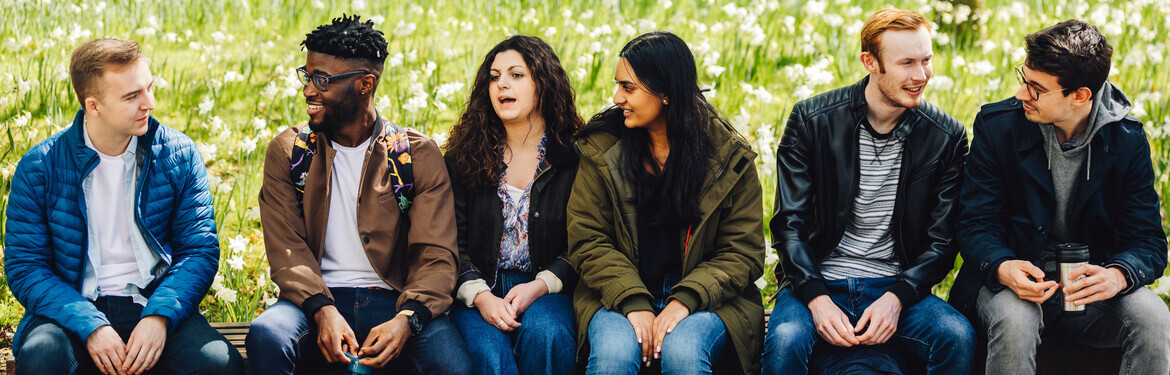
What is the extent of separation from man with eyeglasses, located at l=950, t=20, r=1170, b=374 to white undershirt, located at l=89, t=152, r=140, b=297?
2.69 m

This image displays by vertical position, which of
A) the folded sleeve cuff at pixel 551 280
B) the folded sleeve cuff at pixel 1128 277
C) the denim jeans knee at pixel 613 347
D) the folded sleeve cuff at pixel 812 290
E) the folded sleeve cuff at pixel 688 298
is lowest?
the denim jeans knee at pixel 613 347

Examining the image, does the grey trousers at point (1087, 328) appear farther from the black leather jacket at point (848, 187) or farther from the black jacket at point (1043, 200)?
the black leather jacket at point (848, 187)

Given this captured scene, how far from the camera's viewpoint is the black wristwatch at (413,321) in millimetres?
2902

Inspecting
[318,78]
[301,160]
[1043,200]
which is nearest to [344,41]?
[318,78]

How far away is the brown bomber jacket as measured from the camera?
3047mm

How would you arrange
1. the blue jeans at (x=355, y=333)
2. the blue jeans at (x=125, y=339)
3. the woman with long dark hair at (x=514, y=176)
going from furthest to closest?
the woman with long dark hair at (x=514, y=176)
the blue jeans at (x=355, y=333)
the blue jeans at (x=125, y=339)

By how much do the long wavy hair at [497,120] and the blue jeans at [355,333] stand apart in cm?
52

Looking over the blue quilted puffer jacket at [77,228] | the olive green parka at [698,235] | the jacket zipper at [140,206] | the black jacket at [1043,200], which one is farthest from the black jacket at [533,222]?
the black jacket at [1043,200]

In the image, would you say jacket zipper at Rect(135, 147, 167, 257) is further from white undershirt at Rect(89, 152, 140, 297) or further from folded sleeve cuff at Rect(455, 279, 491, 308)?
folded sleeve cuff at Rect(455, 279, 491, 308)

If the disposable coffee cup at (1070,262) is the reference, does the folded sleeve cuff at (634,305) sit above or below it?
Answer: below

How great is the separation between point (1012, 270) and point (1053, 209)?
29 cm

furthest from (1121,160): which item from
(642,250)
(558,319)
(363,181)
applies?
(363,181)

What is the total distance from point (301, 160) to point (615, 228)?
106cm

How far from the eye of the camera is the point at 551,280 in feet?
10.7
